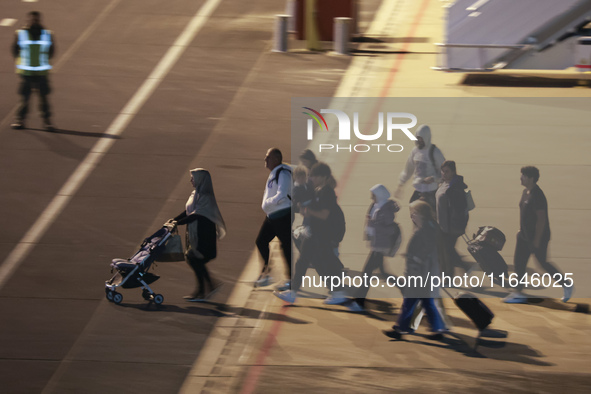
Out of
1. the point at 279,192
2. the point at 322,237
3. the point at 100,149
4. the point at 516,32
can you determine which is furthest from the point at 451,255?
the point at 516,32

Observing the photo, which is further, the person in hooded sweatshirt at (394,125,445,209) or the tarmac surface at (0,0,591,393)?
the person in hooded sweatshirt at (394,125,445,209)

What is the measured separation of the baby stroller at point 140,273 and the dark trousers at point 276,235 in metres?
1.04

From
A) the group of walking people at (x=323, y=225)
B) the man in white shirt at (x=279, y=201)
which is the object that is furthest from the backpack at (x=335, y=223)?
the man in white shirt at (x=279, y=201)

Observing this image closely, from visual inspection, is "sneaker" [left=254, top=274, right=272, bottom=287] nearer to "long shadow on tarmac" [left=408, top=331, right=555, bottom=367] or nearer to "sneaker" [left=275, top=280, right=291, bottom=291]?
"sneaker" [left=275, top=280, right=291, bottom=291]

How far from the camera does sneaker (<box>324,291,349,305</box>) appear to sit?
37.2 feet

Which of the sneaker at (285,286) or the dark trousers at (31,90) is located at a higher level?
the dark trousers at (31,90)

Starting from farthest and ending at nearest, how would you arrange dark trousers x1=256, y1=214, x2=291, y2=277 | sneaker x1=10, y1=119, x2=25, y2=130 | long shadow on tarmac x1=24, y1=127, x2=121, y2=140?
sneaker x1=10, y1=119, x2=25, y2=130
long shadow on tarmac x1=24, y1=127, x2=121, y2=140
dark trousers x1=256, y1=214, x2=291, y2=277

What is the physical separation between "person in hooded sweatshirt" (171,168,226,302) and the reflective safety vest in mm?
6369

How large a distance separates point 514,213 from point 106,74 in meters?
9.17

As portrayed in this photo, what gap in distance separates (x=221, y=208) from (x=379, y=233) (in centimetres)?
363

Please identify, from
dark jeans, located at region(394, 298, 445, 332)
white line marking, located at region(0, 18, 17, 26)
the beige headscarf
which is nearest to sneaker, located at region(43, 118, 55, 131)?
white line marking, located at region(0, 18, 17, 26)

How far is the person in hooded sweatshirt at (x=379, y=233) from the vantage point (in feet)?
35.9

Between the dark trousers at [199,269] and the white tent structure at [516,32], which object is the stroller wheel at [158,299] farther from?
the white tent structure at [516,32]

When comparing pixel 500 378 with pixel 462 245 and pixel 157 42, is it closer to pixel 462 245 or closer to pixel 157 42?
pixel 462 245
